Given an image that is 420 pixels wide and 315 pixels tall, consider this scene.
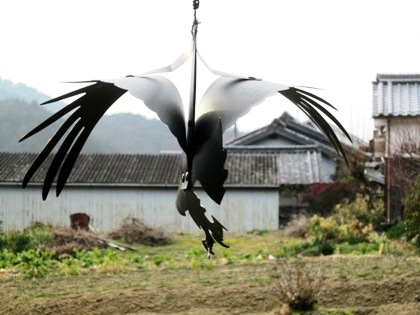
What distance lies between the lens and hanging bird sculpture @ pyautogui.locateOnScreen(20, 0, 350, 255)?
206cm

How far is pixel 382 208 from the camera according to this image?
14.0 meters

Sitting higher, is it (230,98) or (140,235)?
(230,98)

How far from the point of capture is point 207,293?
225 inches

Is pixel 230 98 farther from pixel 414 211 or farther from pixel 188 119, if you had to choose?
pixel 414 211

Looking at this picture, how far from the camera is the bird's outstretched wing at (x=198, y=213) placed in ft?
6.97

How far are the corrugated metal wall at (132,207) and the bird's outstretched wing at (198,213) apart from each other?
12786 mm

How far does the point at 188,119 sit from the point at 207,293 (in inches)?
147

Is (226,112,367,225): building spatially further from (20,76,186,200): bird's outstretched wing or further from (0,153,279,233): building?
(20,76,186,200): bird's outstretched wing

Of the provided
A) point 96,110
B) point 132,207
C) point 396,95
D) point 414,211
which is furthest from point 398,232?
point 96,110

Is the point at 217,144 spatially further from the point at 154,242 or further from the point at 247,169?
the point at 247,169

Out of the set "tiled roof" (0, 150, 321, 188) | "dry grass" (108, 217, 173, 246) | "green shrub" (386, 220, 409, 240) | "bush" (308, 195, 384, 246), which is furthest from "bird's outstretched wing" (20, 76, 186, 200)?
"tiled roof" (0, 150, 321, 188)

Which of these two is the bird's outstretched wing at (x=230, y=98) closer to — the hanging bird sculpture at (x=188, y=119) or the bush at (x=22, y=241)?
the hanging bird sculpture at (x=188, y=119)

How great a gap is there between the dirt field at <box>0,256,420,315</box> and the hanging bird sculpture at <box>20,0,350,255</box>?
3.12 meters

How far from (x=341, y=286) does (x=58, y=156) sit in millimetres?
4144
